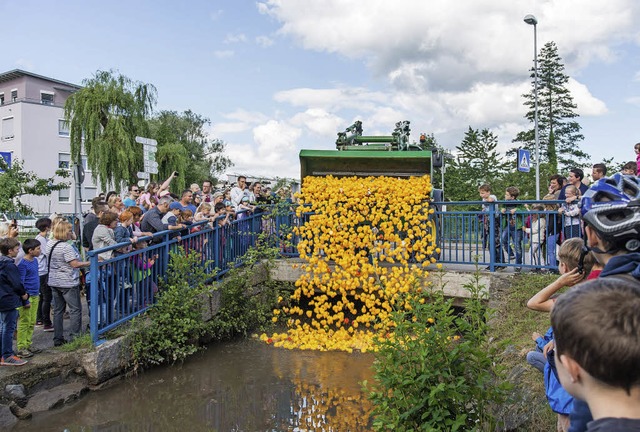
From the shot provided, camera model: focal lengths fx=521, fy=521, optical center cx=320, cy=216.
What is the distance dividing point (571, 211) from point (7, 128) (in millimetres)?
47472

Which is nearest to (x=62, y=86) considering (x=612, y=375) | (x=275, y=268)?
(x=275, y=268)

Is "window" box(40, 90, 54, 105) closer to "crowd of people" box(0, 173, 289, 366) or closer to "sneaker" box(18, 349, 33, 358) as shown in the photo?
"crowd of people" box(0, 173, 289, 366)

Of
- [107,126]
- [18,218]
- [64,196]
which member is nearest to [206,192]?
[18,218]

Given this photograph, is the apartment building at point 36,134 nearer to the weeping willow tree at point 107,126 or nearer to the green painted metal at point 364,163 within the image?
the weeping willow tree at point 107,126

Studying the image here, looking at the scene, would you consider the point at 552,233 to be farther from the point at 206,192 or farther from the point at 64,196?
the point at 64,196

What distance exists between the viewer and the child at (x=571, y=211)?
793 centimetres

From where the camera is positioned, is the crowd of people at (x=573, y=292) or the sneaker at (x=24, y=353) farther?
the sneaker at (x=24, y=353)

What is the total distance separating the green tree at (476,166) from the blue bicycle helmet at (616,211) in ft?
70.0

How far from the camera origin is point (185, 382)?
6703mm

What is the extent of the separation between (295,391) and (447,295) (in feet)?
11.5

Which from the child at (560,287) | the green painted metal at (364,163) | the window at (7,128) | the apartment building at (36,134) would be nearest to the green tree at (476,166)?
the green painted metal at (364,163)

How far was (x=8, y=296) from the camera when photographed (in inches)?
228

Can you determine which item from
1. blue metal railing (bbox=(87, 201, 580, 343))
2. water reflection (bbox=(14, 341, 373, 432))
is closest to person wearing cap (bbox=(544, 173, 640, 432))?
water reflection (bbox=(14, 341, 373, 432))

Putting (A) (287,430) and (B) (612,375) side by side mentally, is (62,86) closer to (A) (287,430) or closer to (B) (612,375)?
(A) (287,430)
